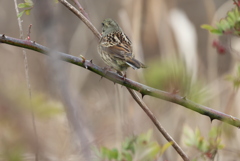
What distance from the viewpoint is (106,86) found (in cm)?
563

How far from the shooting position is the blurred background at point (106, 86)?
849 millimetres

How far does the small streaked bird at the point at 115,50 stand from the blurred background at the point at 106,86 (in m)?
0.13

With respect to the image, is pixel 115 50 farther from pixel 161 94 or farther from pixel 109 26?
pixel 161 94

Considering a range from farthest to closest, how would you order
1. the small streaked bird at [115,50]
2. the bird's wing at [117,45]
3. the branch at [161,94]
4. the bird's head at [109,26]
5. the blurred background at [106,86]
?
the bird's head at [109,26], the bird's wing at [117,45], the small streaked bird at [115,50], the branch at [161,94], the blurred background at [106,86]

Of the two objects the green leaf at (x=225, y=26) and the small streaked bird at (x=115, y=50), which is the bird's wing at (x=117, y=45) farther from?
the green leaf at (x=225, y=26)

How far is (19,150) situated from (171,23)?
3.85 m

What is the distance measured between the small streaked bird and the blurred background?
0.13 meters

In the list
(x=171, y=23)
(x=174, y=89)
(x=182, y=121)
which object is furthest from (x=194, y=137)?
(x=171, y=23)

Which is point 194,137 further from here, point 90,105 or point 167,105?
point 167,105

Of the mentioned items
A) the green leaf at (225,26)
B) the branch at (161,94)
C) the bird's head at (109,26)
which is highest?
the bird's head at (109,26)

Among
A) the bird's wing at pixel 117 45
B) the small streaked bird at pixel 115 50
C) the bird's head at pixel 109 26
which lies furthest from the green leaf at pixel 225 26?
the bird's head at pixel 109 26

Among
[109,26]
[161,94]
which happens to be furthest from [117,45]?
[161,94]

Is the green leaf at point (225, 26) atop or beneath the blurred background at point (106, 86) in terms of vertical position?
atop

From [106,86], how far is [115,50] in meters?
2.92
